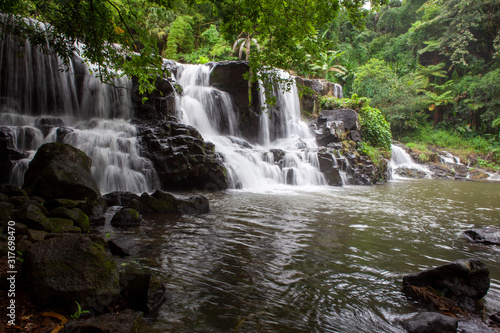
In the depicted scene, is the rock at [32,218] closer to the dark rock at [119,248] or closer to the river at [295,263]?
the dark rock at [119,248]

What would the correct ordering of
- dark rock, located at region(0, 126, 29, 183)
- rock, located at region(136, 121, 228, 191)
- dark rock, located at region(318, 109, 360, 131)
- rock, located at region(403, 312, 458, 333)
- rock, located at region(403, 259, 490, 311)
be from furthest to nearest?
dark rock, located at region(318, 109, 360, 131), rock, located at region(136, 121, 228, 191), dark rock, located at region(0, 126, 29, 183), rock, located at region(403, 259, 490, 311), rock, located at region(403, 312, 458, 333)

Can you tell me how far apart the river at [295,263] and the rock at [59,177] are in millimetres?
1603

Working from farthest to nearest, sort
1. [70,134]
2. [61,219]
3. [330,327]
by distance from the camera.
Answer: [70,134] < [61,219] < [330,327]

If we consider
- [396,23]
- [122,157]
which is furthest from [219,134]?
[396,23]

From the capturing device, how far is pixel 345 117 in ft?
65.3

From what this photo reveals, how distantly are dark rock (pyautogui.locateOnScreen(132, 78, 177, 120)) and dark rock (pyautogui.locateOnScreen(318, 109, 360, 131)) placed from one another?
11607mm

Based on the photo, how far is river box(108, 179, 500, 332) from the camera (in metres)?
2.77

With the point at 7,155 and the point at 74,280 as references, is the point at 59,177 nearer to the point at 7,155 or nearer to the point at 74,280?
the point at 7,155

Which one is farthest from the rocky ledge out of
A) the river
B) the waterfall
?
the waterfall

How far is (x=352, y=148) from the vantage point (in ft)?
60.5

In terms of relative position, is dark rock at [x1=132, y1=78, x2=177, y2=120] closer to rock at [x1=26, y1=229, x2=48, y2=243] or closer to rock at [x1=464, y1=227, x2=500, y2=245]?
rock at [x1=26, y1=229, x2=48, y2=243]

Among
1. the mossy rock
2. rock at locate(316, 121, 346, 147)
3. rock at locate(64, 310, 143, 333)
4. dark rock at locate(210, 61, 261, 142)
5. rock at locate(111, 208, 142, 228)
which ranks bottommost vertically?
rock at locate(64, 310, 143, 333)

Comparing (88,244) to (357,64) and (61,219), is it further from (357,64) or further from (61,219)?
(357,64)

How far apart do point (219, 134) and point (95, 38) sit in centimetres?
1268
